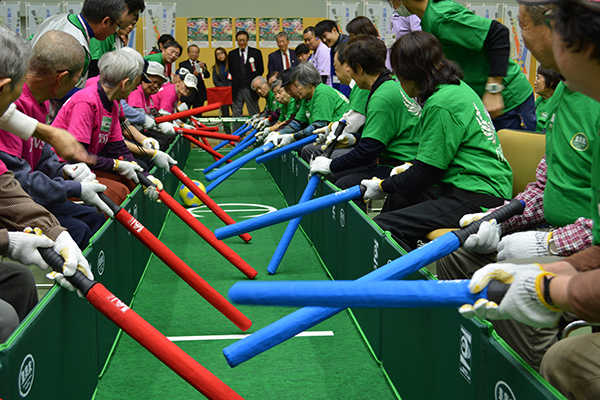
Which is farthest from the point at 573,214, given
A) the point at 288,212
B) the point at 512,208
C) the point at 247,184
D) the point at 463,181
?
the point at 247,184

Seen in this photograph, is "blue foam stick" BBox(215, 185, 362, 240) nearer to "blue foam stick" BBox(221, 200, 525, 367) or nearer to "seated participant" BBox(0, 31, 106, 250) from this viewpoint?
"seated participant" BBox(0, 31, 106, 250)

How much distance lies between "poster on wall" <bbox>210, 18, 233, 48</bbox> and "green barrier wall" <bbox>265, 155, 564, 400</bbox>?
976 centimetres

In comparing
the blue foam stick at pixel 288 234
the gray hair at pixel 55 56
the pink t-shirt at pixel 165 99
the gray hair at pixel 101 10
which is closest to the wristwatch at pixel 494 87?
the blue foam stick at pixel 288 234

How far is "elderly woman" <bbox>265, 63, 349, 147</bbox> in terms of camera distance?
5285 millimetres

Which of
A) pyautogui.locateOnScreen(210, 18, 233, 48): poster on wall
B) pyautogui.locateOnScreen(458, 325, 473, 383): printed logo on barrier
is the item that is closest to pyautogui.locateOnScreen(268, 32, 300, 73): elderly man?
pyautogui.locateOnScreen(210, 18, 233, 48): poster on wall

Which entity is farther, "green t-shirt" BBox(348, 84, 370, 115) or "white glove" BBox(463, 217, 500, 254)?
"green t-shirt" BBox(348, 84, 370, 115)

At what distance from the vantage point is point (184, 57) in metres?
12.5

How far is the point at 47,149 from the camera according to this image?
9.50 feet

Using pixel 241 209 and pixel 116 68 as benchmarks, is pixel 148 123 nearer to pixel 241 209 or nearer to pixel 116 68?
pixel 241 209

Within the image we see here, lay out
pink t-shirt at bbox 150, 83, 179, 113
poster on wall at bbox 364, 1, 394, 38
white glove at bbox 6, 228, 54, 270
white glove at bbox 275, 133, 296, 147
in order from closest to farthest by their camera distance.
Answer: white glove at bbox 6, 228, 54, 270 → white glove at bbox 275, 133, 296, 147 → pink t-shirt at bbox 150, 83, 179, 113 → poster on wall at bbox 364, 1, 394, 38

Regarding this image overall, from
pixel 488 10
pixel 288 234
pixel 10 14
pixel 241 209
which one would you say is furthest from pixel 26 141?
pixel 488 10

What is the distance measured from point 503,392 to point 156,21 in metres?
11.6

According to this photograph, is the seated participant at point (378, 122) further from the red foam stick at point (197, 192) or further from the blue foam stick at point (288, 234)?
the red foam stick at point (197, 192)

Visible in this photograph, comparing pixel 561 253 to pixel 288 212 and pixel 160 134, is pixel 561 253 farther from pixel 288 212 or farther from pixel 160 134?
pixel 160 134
